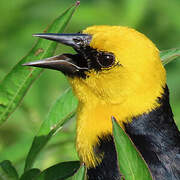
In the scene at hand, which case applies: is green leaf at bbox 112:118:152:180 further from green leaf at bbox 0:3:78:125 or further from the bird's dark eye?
the bird's dark eye

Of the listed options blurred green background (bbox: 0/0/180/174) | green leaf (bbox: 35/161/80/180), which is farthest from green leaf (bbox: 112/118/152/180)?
blurred green background (bbox: 0/0/180/174)

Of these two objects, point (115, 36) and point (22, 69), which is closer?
point (22, 69)

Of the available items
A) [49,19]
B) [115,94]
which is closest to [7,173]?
[115,94]

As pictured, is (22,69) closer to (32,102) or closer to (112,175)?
(112,175)

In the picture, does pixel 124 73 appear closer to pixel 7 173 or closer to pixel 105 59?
pixel 105 59

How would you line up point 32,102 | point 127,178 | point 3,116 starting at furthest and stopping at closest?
1. point 32,102
2. point 3,116
3. point 127,178

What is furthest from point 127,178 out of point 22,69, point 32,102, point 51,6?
point 51,6
